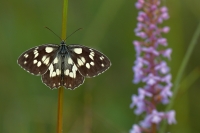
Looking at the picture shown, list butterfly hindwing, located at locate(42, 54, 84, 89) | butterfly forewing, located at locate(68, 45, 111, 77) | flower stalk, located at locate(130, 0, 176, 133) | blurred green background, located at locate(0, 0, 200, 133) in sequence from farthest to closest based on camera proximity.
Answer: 1. blurred green background, located at locate(0, 0, 200, 133)
2. flower stalk, located at locate(130, 0, 176, 133)
3. butterfly forewing, located at locate(68, 45, 111, 77)
4. butterfly hindwing, located at locate(42, 54, 84, 89)

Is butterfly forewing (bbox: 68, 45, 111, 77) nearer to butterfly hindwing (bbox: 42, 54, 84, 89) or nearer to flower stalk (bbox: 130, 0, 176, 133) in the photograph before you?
butterfly hindwing (bbox: 42, 54, 84, 89)

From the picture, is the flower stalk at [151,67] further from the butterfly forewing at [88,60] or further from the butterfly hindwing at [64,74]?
the butterfly hindwing at [64,74]

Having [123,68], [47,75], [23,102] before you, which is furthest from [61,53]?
[123,68]

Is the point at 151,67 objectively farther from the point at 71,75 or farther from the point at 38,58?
the point at 38,58

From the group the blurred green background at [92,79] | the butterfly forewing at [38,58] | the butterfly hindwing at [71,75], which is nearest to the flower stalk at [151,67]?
the blurred green background at [92,79]

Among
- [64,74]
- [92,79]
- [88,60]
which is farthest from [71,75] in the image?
[92,79]

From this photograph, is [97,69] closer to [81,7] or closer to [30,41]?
[30,41]

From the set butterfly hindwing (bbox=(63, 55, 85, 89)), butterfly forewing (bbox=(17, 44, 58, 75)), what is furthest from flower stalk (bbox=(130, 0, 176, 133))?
butterfly forewing (bbox=(17, 44, 58, 75))
